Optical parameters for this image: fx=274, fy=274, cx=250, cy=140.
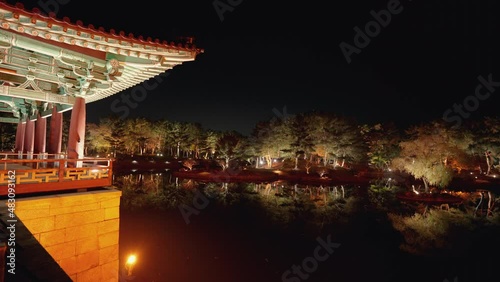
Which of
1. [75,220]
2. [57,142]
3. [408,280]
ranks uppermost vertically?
[57,142]

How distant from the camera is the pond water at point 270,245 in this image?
918cm

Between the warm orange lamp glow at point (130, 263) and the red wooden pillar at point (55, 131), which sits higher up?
the red wooden pillar at point (55, 131)

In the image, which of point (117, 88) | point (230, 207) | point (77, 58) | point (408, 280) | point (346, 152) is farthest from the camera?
point (346, 152)

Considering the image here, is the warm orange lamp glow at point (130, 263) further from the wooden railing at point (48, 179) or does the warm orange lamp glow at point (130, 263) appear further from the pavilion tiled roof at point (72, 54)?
the pavilion tiled roof at point (72, 54)

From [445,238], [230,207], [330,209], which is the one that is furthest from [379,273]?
[230,207]

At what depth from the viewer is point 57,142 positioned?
9.05m

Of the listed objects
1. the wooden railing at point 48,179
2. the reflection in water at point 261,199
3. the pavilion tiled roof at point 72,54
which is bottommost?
the reflection in water at point 261,199

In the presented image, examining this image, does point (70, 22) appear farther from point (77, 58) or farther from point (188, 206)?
point (188, 206)

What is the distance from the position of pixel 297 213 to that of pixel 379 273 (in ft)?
24.7

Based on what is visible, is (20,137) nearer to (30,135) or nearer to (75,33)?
(30,135)

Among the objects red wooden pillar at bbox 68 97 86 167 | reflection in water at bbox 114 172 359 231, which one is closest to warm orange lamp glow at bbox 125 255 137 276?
red wooden pillar at bbox 68 97 86 167

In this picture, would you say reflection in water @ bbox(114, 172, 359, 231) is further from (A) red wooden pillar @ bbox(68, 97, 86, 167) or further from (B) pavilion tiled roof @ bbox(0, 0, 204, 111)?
(B) pavilion tiled roof @ bbox(0, 0, 204, 111)

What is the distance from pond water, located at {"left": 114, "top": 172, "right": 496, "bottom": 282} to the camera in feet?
30.1

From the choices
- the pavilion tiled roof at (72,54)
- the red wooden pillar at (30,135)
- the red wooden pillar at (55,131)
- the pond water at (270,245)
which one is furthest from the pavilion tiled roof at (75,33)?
the red wooden pillar at (30,135)
